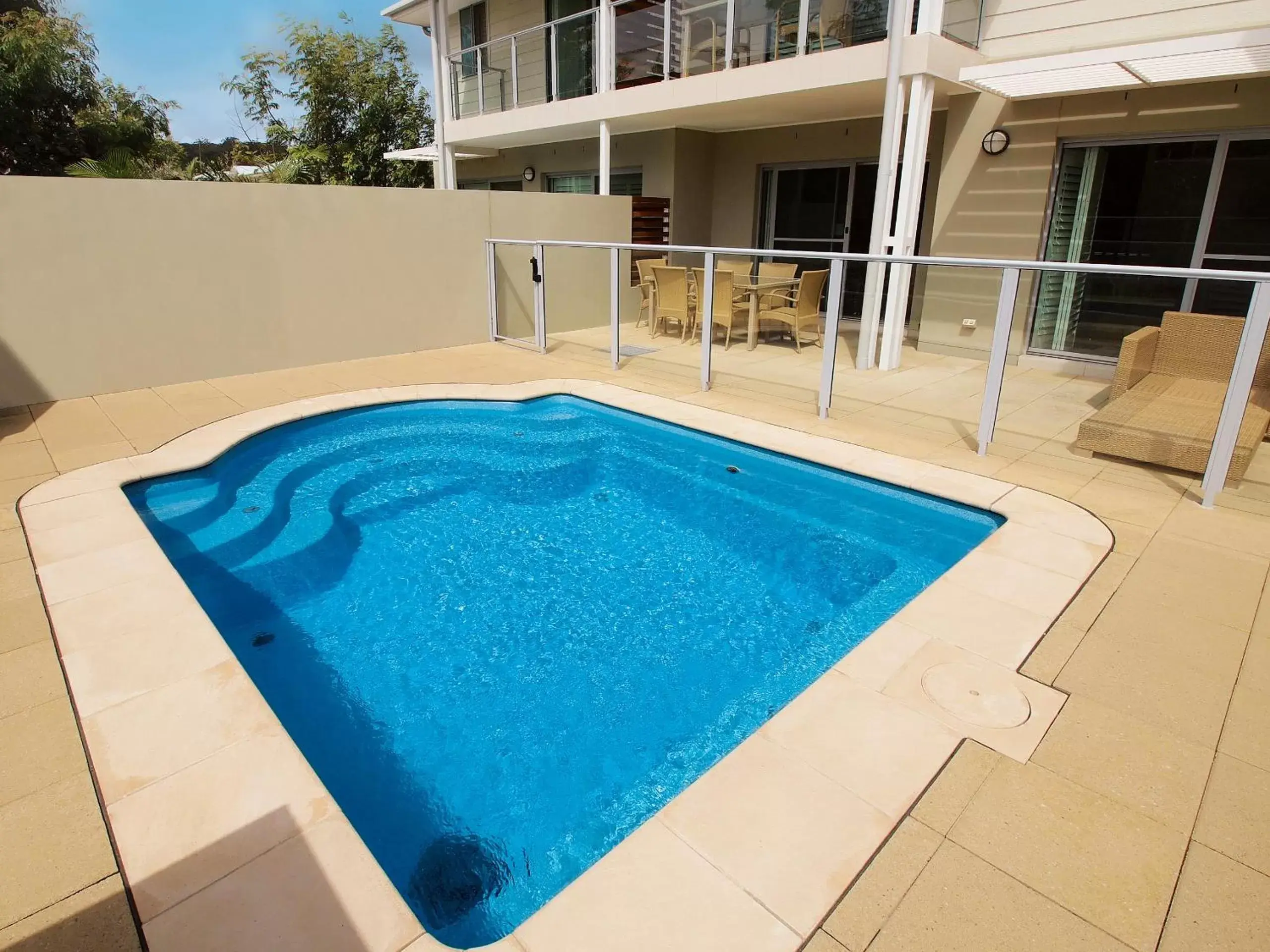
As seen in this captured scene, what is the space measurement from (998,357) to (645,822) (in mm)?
4131

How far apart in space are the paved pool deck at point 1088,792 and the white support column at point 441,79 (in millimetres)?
10369

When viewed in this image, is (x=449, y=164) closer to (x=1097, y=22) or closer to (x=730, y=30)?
(x=730, y=30)

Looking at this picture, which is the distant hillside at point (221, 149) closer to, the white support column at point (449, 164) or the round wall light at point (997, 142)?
the white support column at point (449, 164)

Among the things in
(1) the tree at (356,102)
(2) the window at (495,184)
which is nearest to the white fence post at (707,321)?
(2) the window at (495,184)

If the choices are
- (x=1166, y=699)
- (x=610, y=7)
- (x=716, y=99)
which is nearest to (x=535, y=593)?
(x=1166, y=699)

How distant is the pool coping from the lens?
1.76 metres

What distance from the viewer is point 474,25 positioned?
14.5 metres

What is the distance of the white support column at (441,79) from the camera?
40.5 feet

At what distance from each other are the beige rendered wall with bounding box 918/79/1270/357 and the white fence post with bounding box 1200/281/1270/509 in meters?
3.00

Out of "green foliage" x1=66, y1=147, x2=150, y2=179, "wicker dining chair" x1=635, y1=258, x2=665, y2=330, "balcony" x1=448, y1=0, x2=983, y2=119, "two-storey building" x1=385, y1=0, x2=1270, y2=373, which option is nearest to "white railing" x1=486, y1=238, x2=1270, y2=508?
"two-storey building" x1=385, y1=0, x2=1270, y2=373

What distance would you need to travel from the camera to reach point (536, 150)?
13.5 meters

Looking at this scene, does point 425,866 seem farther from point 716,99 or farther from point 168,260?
point 716,99

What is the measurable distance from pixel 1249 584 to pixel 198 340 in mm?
8228

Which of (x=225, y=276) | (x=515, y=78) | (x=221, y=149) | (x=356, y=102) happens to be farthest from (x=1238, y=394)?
(x=221, y=149)
